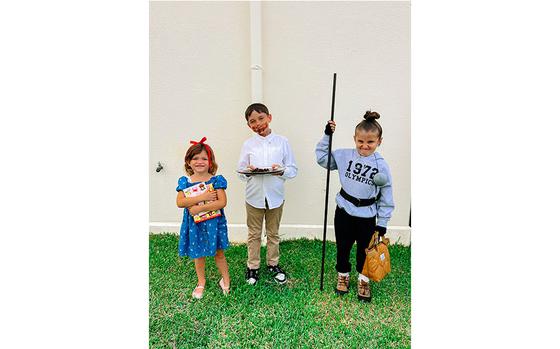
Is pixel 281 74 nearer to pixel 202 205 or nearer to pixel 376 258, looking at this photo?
pixel 202 205

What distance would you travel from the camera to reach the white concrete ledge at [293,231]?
12.7 feet

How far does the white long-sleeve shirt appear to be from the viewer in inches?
123

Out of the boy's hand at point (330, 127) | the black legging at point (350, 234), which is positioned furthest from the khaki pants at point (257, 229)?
the boy's hand at point (330, 127)

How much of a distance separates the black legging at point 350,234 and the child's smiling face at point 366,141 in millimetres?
551

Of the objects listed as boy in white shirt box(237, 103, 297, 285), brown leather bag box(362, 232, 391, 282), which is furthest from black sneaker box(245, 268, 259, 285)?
brown leather bag box(362, 232, 391, 282)

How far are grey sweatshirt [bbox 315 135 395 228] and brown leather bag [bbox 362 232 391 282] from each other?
141 millimetres

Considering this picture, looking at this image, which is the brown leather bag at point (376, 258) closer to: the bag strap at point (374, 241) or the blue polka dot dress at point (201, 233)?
the bag strap at point (374, 241)

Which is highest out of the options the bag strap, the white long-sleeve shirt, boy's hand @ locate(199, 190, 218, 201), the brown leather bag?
the white long-sleeve shirt

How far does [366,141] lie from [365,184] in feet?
1.17

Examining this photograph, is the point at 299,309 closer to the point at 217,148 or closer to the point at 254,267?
the point at 254,267

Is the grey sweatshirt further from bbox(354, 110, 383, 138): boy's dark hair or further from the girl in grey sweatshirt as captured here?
bbox(354, 110, 383, 138): boy's dark hair

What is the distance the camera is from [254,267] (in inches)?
128

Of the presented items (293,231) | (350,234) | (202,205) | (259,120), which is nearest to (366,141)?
(350,234)

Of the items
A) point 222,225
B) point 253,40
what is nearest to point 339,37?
point 253,40
